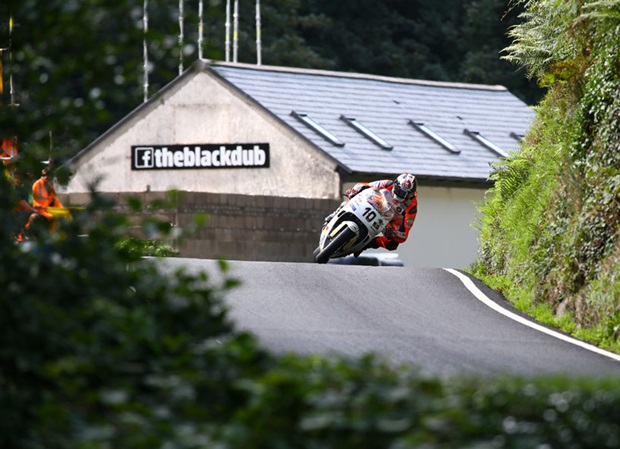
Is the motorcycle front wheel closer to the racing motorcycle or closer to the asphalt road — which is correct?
the racing motorcycle

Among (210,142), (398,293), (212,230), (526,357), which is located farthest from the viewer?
(210,142)

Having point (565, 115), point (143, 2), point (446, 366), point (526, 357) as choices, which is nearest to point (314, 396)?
point (143, 2)

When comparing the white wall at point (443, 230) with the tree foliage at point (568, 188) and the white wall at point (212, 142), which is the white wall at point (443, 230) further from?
the tree foliage at point (568, 188)

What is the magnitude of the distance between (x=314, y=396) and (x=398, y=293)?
36.3 feet

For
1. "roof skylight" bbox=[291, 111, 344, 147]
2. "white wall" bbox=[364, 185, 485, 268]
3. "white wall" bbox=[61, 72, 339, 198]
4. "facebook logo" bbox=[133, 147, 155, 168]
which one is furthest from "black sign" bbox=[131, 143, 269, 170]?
"white wall" bbox=[364, 185, 485, 268]

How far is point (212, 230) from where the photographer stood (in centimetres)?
3250

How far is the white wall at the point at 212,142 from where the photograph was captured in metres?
39.3

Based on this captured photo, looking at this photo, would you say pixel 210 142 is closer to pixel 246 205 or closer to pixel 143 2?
pixel 246 205

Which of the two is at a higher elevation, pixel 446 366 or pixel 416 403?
pixel 416 403

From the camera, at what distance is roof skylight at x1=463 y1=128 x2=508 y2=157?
42091mm

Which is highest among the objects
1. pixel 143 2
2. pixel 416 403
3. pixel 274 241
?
pixel 143 2

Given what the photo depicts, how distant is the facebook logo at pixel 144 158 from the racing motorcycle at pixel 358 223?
20.5 meters

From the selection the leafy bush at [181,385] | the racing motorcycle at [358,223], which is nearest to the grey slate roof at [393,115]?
the racing motorcycle at [358,223]

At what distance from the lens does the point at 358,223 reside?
22297 mm
